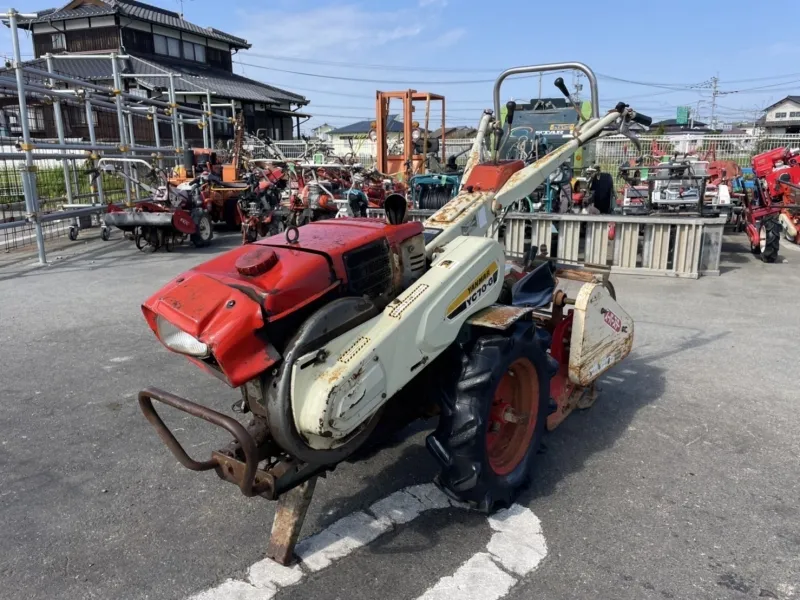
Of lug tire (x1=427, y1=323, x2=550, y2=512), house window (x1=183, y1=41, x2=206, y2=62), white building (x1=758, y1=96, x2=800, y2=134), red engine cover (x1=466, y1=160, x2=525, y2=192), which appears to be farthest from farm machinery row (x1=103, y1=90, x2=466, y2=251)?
white building (x1=758, y1=96, x2=800, y2=134)

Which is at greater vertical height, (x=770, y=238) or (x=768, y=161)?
(x=768, y=161)

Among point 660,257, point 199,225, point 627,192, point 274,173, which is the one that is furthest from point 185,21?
point 660,257

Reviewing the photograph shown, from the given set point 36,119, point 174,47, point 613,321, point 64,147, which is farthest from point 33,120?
point 613,321

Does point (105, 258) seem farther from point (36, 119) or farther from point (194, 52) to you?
point (194, 52)

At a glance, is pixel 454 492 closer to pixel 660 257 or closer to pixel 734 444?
pixel 734 444

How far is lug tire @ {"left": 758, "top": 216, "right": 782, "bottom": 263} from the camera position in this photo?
895 centimetres

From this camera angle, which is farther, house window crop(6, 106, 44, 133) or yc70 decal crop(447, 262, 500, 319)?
house window crop(6, 106, 44, 133)

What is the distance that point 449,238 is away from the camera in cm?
330

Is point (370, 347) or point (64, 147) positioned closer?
point (370, 347)

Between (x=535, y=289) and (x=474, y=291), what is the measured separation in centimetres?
93

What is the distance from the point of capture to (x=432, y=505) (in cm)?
308

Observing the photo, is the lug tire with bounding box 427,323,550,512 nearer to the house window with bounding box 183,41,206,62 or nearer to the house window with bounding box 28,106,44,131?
the house window with bounding box 28,106,44,131

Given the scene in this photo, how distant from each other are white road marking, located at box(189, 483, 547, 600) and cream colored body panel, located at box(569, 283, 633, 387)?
3.13 feet

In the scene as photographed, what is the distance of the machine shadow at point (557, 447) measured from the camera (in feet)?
10.2
